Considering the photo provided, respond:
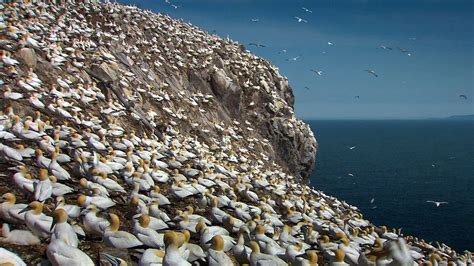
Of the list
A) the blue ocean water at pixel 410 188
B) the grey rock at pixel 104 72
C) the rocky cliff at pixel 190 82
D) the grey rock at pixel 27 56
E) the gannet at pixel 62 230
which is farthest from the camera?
the blue ocean water at pixel 410 188

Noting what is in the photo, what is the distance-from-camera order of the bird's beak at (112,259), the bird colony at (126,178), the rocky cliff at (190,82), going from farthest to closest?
the rocky cliff at (190,82)
the bird colony at (126,178)
the bird's beak at (112,259)

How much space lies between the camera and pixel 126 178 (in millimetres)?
12297

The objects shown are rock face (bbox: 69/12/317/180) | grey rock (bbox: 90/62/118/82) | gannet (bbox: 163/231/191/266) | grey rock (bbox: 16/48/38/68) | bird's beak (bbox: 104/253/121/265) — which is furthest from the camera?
rock face (bbox: 69/12/317/180)

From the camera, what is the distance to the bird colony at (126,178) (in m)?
7.07

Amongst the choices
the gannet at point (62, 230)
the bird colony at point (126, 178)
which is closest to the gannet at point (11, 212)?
the bird colony at point (126, 178)

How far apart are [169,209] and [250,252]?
4.25 m

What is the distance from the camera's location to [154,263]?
6047 millimetres

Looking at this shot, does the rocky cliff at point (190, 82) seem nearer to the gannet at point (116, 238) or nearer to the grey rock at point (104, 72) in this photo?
the grey rock at point (104, 72)

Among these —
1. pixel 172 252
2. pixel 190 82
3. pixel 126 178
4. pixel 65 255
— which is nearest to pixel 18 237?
pixel 65 255

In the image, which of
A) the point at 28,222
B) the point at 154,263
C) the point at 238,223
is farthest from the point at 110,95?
the point at 154,263

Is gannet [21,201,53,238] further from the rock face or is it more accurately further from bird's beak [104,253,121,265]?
the rock face

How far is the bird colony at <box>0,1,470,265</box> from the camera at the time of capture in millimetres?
7070

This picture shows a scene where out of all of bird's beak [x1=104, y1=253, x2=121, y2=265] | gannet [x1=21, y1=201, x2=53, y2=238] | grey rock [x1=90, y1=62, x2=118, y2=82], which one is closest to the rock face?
grey rock [x1=90, y1=62, x2=118, y2=82]

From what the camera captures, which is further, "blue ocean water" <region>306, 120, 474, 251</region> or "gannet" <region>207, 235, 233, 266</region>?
"blue ocean water" <region>306, 120, 474, 251</region>
